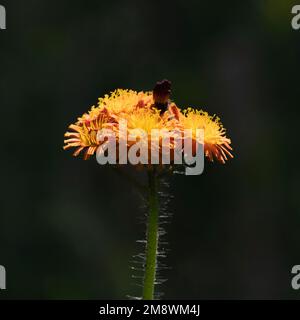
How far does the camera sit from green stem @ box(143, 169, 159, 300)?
9.39 ft

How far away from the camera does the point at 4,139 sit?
7289mm

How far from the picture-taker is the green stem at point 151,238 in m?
2.86

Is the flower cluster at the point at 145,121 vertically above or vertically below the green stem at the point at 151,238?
above

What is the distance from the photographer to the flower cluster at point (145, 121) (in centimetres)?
279

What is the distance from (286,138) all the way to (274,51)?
2.22ft

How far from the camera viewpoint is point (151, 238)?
115 inches

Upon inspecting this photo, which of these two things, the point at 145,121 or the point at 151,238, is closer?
the point at 145,121

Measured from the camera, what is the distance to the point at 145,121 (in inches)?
110

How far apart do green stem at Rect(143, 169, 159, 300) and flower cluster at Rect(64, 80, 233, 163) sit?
140mm

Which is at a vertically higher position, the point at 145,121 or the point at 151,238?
the point at 145,121

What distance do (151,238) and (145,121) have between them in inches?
14.0

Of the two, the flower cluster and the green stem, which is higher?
the flower cluster

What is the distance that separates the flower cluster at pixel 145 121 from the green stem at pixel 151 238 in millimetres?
140
